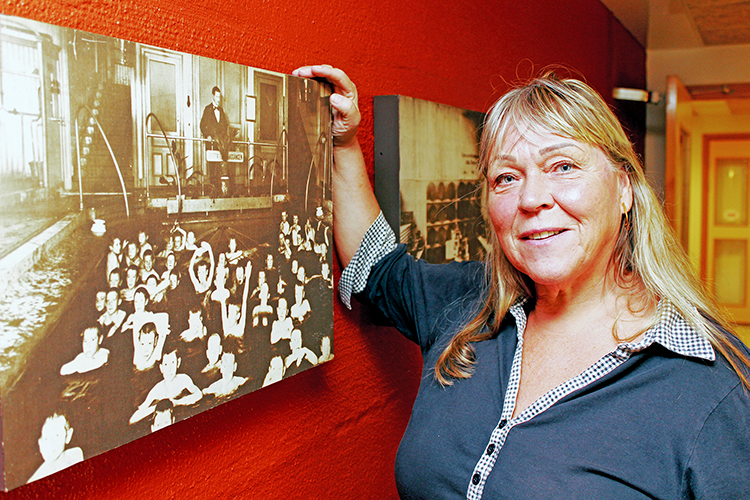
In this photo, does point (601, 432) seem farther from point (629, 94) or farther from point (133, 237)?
point (629, 94)

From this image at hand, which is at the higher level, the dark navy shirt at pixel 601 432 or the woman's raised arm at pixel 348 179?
the woman's raised arm at pixel 348 179

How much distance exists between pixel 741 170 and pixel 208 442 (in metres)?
7.64

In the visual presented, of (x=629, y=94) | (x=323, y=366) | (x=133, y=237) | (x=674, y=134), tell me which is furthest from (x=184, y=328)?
(x=674, y=134)

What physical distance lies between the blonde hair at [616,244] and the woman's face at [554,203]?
1.1 inches

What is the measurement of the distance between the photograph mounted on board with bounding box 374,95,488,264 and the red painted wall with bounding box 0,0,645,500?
2.2 inches

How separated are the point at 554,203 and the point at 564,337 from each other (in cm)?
29

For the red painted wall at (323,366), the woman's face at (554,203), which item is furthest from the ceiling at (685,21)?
the woman's face at (554,203)

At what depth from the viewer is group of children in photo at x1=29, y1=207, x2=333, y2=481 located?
721mm

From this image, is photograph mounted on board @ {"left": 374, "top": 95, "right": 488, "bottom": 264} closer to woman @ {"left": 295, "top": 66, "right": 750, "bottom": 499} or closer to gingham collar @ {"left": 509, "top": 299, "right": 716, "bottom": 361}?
woman @ {"left": 295, "top": 66, "right": 750, "bottom": 499}

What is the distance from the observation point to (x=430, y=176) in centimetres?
156

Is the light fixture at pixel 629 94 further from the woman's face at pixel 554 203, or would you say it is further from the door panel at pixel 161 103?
the door panel at pixel 161 103

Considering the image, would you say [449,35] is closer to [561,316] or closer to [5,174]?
[561,316]

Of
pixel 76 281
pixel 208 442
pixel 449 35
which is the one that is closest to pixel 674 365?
pixel 208 442

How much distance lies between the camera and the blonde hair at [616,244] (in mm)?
1131
